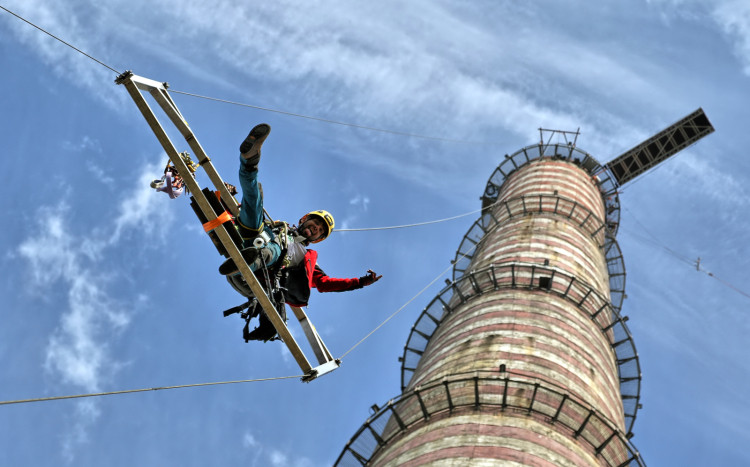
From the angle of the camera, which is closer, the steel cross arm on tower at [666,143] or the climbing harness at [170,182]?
the climbing harness at [170,182]

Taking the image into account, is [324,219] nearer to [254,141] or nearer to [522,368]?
[254,141]

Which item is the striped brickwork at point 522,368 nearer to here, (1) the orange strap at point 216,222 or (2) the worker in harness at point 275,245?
(2) the worker in harness at point 275,245

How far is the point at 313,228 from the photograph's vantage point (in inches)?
506

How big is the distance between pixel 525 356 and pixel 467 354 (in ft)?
4.83

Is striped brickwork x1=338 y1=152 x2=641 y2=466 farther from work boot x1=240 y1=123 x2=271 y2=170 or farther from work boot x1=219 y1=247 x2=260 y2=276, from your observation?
work boot x1=240 y1=123 x2=271 y2=170

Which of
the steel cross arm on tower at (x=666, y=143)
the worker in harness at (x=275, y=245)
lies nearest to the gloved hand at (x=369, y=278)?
the worker in harness at (x=275, y=245)

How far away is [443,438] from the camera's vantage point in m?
15.3

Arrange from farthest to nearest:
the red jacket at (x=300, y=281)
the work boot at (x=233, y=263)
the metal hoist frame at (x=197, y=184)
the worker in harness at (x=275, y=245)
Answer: the red jacket at (x=300, y=281) → the work boot at (x=233, y=263) → the worker in harness at (x=275, y=245) → the metal hoist frame at (x=197, y=184)

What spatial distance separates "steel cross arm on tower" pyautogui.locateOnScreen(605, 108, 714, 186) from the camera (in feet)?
140

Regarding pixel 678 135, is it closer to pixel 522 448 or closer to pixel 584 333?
pixel 584 333

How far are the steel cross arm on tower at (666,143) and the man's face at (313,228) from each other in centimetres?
3320

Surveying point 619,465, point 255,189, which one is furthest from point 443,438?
point 255,189

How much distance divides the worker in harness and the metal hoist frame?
0.37 meters

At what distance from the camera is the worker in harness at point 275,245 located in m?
10.4
